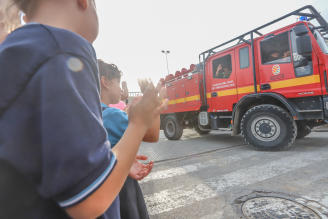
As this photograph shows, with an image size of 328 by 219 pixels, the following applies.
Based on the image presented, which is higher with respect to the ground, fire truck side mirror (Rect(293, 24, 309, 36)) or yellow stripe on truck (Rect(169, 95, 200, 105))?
fire truck side mirror (Rect(293, 24, 309, 36))

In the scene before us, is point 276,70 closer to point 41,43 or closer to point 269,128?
point 269,128

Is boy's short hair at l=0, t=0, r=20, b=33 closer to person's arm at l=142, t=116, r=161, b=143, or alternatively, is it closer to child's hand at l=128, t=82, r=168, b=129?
child's hand at l=128, t=82, r=168, b=129

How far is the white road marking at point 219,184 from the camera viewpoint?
231 cm

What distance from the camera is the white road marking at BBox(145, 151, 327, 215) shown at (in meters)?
2.31

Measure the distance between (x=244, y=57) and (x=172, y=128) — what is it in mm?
3630

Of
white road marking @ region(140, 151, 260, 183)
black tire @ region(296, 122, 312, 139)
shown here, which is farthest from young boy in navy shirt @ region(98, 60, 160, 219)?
black tire @ region(296, 122, 312, 139)

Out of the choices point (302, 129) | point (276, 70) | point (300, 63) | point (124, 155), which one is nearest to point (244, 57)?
point (276, 70)

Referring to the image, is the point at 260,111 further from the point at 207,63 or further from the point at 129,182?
the point at 129,182

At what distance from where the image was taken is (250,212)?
1.96m

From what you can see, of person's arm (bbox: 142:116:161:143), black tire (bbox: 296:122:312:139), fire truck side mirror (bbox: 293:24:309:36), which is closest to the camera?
person's arm (bbox: 142:116:161:143)

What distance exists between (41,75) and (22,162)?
202mm

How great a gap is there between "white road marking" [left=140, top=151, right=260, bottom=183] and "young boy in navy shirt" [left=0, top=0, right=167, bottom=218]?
286 cm

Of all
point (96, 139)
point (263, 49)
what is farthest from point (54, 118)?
point (263, 49)

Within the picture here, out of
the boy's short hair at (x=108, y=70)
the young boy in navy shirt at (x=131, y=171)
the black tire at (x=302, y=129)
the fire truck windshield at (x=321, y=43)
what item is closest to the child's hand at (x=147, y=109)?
the young boy in navy shirt at (x=131, y=171)
